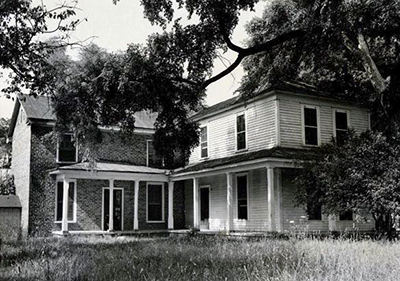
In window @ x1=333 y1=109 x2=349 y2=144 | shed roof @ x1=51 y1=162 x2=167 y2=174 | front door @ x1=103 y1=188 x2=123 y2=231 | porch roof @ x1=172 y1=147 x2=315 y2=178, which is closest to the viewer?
porch roof @ x1=172 y1=147 x2=315 y2=178

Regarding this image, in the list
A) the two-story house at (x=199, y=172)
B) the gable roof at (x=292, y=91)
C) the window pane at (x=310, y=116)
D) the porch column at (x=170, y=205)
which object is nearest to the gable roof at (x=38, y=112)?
the two-story house at (x=199, y=172)

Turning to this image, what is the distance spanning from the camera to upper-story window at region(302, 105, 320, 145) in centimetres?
2248

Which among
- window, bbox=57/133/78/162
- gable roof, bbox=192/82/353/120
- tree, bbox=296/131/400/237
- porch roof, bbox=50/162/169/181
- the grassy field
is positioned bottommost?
the grassy field

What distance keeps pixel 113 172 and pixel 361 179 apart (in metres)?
14.5

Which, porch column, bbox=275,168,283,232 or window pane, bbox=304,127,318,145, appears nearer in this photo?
porch column, bbox=275,168,283,232

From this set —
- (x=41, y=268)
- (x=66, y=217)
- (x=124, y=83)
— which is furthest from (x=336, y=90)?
(x=41, y=268)

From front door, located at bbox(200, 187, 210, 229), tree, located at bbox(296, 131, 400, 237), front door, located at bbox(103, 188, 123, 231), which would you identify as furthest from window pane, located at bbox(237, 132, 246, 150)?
front door, located at bbox(103, 188, 123, 231)

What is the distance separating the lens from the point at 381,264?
7.79 m

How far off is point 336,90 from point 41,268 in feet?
64.8

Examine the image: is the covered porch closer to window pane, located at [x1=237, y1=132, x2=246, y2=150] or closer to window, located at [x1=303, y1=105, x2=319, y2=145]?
window pane, located at [x1=237, y1=132, x2=246, y2=150]

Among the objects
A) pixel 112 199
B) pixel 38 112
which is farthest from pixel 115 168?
pixel 38 112

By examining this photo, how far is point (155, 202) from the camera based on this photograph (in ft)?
97.2

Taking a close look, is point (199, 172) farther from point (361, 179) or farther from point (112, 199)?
point (361, 179)

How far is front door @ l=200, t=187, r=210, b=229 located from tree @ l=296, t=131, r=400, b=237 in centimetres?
1058
